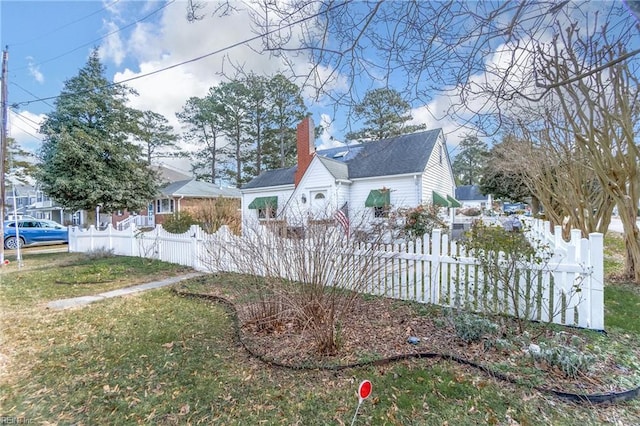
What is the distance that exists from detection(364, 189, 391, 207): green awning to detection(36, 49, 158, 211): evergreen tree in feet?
39.3

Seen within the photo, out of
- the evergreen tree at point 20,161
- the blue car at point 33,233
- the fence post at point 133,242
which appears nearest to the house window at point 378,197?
the fence post at point 133,242

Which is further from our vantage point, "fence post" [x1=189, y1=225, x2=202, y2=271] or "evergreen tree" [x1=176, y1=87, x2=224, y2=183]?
"evergreen tree" [x1=176, y1=87, x2=224, y2=183]

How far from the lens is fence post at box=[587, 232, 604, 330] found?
3576 mm

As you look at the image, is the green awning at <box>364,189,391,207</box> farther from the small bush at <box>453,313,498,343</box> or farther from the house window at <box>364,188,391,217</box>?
the small bush at <box>453,313,498,343</box>

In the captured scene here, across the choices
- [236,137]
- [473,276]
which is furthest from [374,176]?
[236,137]

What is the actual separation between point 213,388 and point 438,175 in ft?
52.4

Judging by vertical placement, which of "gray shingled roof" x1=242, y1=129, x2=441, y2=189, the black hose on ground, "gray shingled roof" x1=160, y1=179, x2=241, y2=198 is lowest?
the black hose on ground

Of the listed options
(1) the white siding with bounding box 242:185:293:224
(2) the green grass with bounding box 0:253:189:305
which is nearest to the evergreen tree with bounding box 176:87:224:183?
(1) the white siding with bounding box 242:185:293:224

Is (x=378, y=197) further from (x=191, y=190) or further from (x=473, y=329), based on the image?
(x=191, y=190)

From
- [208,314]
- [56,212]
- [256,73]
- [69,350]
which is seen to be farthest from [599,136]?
[56,212]

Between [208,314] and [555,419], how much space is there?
423 centimetres

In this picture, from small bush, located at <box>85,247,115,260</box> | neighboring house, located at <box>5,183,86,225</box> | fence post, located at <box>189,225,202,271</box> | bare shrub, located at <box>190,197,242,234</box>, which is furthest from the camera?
neighboring house, located at <box>5,183,86,225</box>

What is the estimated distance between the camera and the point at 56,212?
32125 millimetres

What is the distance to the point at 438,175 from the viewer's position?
16.3 metres
